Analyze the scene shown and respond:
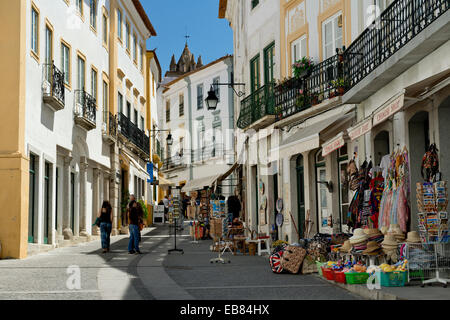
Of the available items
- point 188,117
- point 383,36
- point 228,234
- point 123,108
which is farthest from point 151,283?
point 188,117

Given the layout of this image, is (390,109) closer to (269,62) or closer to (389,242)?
(389,242)

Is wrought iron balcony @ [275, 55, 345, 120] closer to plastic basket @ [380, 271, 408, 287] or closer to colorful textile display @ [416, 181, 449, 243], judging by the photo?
colorful textile display @ [416, 181, 449, 243]

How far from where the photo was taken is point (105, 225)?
71.2 ft

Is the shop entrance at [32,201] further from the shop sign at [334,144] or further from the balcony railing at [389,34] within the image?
the balcony railing at [389,34]

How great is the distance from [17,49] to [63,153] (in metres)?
5.90

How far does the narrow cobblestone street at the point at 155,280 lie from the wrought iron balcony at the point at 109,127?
12.1m

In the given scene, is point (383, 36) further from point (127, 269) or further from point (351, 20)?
point (127, 269)

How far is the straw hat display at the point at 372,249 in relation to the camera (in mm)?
11953

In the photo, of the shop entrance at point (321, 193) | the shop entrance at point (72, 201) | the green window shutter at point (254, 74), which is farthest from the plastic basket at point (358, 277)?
the shop entrance at point (72, 201)

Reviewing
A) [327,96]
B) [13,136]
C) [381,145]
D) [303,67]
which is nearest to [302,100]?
[303,67]

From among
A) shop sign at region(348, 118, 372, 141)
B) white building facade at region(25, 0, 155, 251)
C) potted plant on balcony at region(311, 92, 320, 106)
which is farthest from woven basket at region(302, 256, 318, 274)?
white building facade at region(25, 0, 155, 251)

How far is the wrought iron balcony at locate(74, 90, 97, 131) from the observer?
84.0ft

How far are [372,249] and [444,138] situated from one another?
2.26 m
